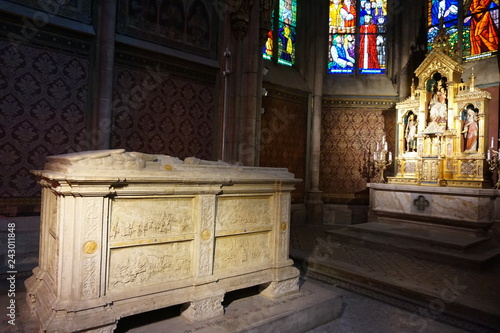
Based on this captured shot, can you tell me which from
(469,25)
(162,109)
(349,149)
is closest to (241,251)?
(162,109)

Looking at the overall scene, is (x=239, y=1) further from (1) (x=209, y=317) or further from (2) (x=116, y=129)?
(1) (x=209, y=317)

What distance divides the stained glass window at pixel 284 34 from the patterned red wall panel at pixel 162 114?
3219mm

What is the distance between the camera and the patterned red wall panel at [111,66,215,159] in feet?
21.4

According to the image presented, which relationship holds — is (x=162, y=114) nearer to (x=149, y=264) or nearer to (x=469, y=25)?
(x=149, y=264)

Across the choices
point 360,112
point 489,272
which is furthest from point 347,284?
point 360,112

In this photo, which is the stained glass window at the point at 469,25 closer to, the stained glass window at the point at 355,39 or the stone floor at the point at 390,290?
the stained glass window at the point at 355,39

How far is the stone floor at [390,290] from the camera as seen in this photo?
355 centimetres

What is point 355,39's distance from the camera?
430 inches

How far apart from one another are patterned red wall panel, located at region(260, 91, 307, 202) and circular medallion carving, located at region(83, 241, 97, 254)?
6835 mm

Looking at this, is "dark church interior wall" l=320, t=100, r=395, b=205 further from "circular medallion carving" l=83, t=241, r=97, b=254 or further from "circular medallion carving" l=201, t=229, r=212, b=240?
"circular medallion carving" l=83, t=241, r=97, b=254

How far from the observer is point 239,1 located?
7621 millimetres

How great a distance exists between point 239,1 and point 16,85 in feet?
15.6

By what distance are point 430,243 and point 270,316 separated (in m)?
4.35

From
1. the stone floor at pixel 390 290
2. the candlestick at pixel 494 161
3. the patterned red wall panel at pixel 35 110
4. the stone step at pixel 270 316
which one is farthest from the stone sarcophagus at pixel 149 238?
the candlestick at pixel 494 161
